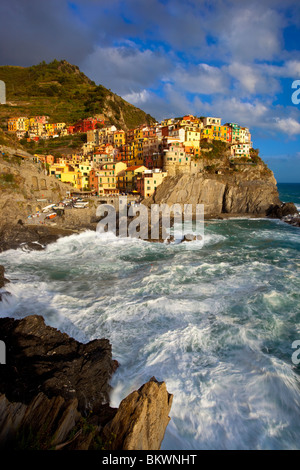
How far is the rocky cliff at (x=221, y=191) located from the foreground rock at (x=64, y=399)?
35212 millimetres

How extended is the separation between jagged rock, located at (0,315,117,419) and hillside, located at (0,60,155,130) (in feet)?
271

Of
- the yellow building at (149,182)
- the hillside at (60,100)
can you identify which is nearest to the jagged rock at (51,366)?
the yellow building at (149,182)

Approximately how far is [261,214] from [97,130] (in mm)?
47263

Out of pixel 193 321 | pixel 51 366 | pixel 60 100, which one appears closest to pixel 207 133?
pixel 193 321

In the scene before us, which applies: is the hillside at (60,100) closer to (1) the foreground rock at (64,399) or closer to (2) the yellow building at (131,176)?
(2) the yellow building at (131,176)

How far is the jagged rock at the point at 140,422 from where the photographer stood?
5785 millimetres

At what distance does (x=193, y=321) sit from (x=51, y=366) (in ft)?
23.5

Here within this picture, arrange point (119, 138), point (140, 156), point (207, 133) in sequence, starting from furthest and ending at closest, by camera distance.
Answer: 1. point (119, 138)
2. point (207, 133)
3. point (140, 156)

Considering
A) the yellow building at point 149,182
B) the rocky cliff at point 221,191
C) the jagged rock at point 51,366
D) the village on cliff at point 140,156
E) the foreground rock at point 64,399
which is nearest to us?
the foreground rock at point 64,399

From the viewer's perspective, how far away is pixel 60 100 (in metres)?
94.9

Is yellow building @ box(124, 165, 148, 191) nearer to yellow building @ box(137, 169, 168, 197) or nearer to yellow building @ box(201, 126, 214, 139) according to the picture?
yellow building @ box(137, 169, 168, 197)

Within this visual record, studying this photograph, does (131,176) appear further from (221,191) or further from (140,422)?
(140,422)

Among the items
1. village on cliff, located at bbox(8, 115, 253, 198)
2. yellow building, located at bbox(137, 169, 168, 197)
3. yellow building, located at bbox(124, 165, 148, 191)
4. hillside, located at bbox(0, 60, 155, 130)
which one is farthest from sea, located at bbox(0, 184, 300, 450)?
hillside, located at bbox(0, 60, 155, 130)

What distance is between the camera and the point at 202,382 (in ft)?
32.2
